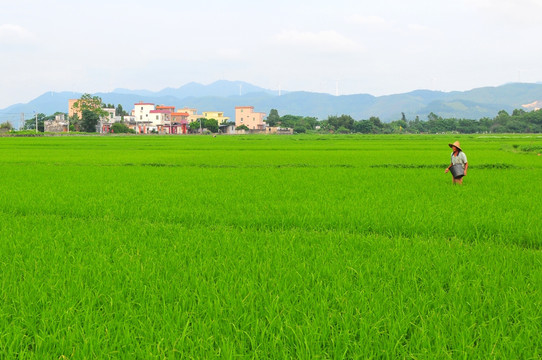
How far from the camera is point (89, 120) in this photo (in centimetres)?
8075

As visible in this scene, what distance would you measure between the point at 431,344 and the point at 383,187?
7.43 meters

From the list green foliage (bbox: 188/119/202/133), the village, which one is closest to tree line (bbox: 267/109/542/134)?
the village

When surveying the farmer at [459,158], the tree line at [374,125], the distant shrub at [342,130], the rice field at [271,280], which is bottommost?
the rice field at [271,280]

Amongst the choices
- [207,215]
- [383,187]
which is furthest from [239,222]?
[383,187]

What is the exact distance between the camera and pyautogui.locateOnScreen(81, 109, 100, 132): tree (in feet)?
261

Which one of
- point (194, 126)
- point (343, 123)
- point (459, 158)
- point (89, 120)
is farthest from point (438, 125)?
point (459, 158)

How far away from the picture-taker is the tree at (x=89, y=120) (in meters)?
79.5

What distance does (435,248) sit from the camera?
14.0 feet

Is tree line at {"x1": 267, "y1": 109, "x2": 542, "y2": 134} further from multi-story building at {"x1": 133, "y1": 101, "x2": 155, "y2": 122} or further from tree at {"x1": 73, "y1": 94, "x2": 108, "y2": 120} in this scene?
tree at {"x1": 73, "y1": 94, "x2": 108, "y2": 120}

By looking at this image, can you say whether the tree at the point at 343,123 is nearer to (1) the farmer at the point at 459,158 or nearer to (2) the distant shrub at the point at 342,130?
(2) the distant shrub at the point at 342,130

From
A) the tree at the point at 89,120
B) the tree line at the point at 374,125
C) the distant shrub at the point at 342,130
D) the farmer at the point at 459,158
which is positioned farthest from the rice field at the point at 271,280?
the distant shrub at the point at 342,130

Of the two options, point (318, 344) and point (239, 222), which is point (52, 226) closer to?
point (239, 222)

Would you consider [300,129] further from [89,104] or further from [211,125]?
[89,104]

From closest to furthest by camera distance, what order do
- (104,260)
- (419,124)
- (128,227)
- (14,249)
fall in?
(104,260), (14,249), (128,227), (419,124)
